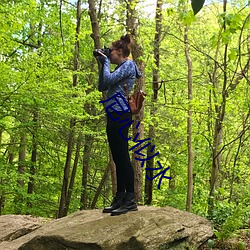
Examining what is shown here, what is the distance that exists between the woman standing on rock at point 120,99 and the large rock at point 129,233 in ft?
0.91

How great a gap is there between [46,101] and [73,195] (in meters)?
5.44

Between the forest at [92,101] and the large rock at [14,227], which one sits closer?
the large rock at [14,227]

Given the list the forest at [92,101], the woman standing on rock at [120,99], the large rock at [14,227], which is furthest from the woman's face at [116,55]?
the large rock at [14,227]

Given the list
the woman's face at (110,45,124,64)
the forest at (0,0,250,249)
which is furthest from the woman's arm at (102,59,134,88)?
the forest at (0,0,250,249)

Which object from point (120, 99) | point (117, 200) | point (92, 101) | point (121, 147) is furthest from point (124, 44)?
point (92, 101)

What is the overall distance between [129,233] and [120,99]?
1.40 m

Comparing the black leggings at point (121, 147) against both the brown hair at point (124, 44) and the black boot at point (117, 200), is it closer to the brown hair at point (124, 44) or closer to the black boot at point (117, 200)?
the black boot at point (117, 200)

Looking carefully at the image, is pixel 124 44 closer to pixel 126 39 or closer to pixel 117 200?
pixel 126 39

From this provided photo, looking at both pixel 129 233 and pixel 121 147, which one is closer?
pixel 129 233

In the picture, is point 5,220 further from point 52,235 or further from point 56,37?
point 56,37

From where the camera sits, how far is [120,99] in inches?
152

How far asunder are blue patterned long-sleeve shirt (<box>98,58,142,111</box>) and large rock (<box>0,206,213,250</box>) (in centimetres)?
125

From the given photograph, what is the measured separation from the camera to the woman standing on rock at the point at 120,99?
3.80 metres

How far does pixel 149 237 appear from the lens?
347 cm
